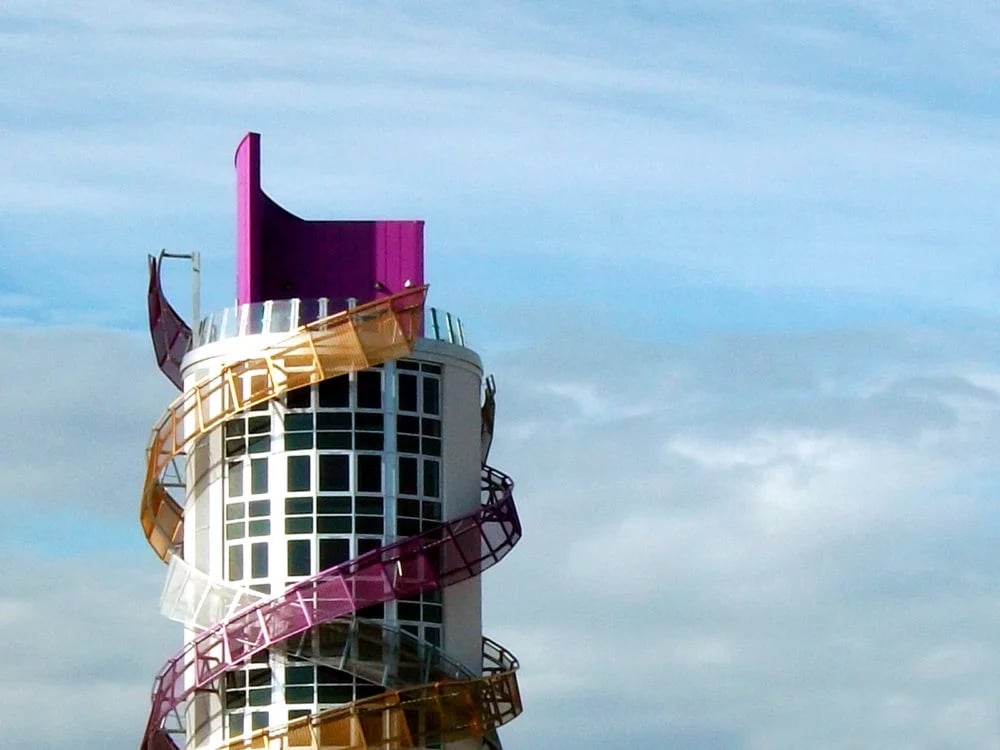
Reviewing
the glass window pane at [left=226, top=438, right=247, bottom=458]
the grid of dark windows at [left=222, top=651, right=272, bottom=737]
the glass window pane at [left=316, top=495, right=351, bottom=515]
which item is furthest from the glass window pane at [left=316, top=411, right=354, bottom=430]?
the grid of dark windows at [left=222, top=651, right=272, bottom=737]

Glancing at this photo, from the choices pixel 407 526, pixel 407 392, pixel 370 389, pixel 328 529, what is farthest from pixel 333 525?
pixel 407 392

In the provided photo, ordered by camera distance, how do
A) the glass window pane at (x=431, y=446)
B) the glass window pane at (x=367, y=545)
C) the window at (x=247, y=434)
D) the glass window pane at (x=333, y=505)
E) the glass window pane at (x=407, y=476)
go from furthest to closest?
the glass window pane at (x=431, y=446) → the window at (x=247, y=434) → the glass window pane at (x=407, y=476) → the glass window pane at (x=333, y=505) → the glass window pane at (x=367, y=545)

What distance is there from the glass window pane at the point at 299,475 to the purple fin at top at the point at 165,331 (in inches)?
237

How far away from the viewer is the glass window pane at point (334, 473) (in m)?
93.6

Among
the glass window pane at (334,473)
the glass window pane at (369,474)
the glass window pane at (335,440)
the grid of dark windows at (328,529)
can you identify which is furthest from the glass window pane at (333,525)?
the glass window pane at (335,440)

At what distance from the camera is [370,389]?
94562mm

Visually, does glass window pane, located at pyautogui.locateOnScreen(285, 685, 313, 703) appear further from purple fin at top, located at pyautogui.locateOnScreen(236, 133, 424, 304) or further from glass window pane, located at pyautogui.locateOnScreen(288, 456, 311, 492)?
purple fin at top, located at pyautogui.locateOnScreen(236, 133, 424, 304)

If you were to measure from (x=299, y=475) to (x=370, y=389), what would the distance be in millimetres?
3176

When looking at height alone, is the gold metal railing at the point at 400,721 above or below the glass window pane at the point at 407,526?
below

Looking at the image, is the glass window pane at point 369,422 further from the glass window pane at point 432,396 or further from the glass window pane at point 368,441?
the glass window pane at point 432,396

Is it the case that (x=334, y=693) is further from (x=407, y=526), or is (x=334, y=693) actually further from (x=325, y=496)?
(x=325, y=496)

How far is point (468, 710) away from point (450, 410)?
8.79 m

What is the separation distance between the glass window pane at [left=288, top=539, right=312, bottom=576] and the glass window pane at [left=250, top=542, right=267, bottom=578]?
0.76 m

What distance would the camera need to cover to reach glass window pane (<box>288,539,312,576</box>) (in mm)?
93000
